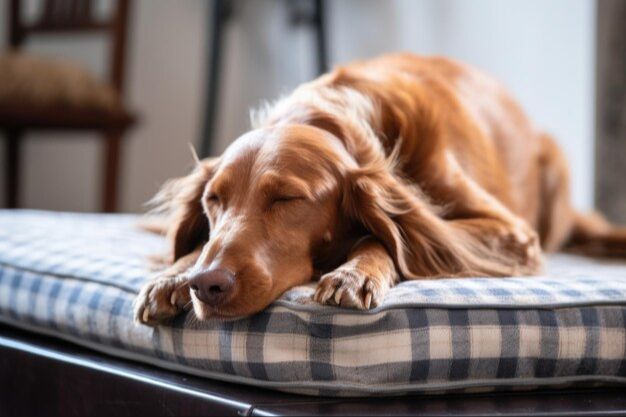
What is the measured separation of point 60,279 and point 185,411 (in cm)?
47

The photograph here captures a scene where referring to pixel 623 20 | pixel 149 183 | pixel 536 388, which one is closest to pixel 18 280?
pixel 536 388

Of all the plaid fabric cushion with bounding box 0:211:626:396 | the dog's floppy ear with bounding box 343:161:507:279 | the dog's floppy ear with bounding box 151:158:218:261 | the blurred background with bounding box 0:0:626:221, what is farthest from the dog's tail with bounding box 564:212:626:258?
the dog's floppy ear with bounding box 151:158:218:261

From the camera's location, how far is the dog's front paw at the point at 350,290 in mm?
1254

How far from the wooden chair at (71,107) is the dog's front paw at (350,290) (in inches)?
97.7

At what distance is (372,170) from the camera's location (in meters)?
1.64

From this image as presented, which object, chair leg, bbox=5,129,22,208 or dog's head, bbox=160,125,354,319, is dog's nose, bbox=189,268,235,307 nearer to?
dog's head, bbox=160,125,354,319

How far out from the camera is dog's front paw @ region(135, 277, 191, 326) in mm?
1394

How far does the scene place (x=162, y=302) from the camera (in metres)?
1.40

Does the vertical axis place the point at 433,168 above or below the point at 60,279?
above

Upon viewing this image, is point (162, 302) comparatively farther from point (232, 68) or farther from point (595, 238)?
point (232, 68)

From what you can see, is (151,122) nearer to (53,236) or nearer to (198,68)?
(198,68)

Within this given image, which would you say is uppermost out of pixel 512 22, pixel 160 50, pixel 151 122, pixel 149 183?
pixel 512 22

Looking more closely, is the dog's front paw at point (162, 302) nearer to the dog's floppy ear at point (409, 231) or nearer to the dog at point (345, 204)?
the dog at point (345, 204)

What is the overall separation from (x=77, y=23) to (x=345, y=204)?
2746mm
